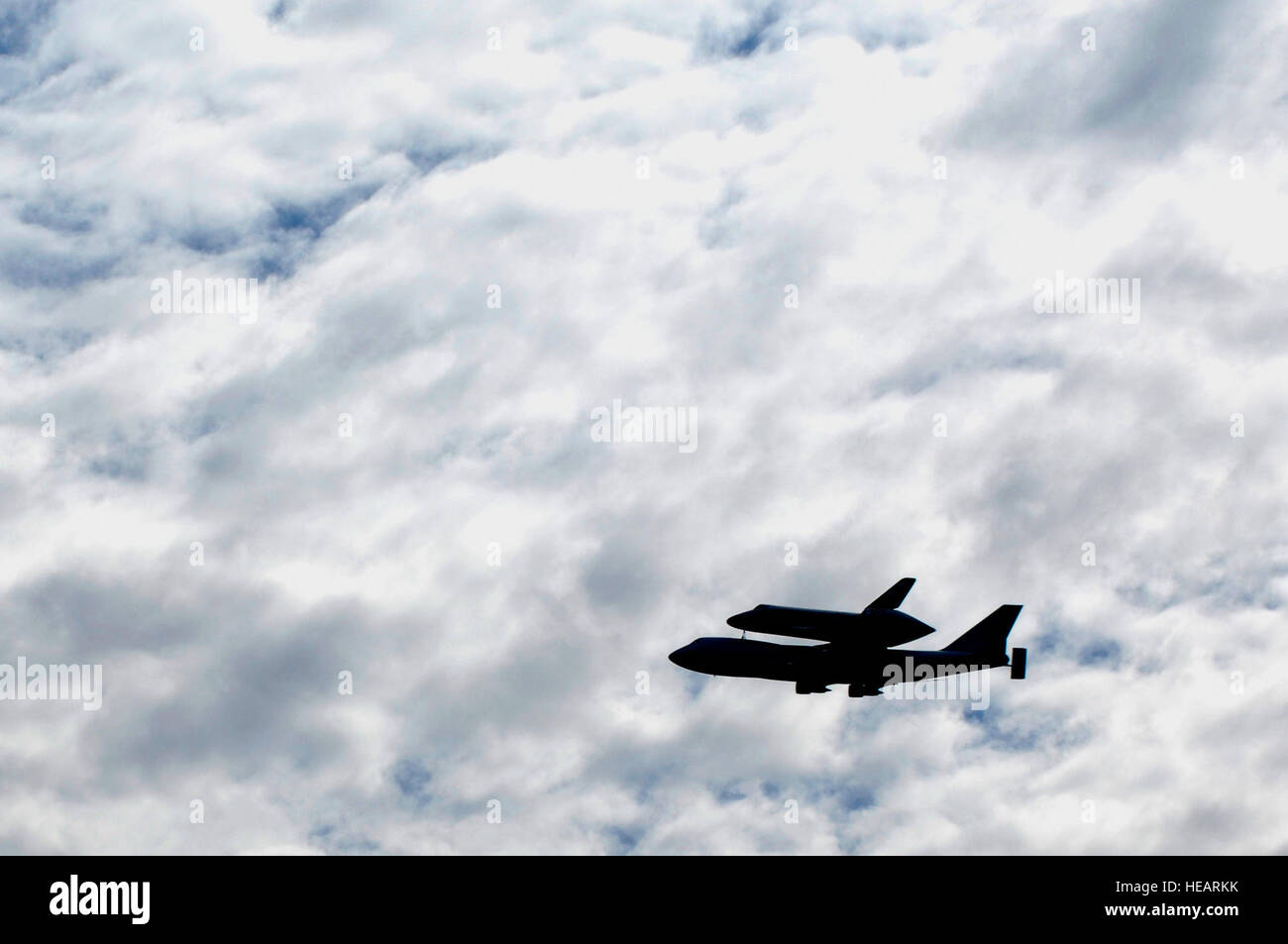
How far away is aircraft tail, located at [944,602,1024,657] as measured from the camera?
128 m

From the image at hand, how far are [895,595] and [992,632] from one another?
2065 centimetres

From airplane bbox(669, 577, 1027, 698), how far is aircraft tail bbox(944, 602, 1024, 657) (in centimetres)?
217

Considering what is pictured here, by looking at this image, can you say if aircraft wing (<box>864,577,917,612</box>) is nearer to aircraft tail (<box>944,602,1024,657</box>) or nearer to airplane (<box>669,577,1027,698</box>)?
airplane (<box>669,577,1027,698</box>)

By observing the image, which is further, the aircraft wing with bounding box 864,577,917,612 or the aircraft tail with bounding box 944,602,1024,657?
the aircraft tail with bounding box 944,602,1024,657

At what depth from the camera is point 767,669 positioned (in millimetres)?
115750

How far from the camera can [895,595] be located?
368ft

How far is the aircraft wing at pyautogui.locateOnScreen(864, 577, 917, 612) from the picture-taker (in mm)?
111875

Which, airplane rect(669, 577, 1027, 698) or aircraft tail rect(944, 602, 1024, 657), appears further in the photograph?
aircraft tail rect(944, 602, 1024, 657)

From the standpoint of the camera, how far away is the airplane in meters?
111

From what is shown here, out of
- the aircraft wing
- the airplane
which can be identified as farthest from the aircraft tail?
the aircraft wing

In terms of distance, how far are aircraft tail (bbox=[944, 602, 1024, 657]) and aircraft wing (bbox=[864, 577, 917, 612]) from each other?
18.9m

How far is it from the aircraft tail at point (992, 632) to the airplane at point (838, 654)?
85.5 inches
